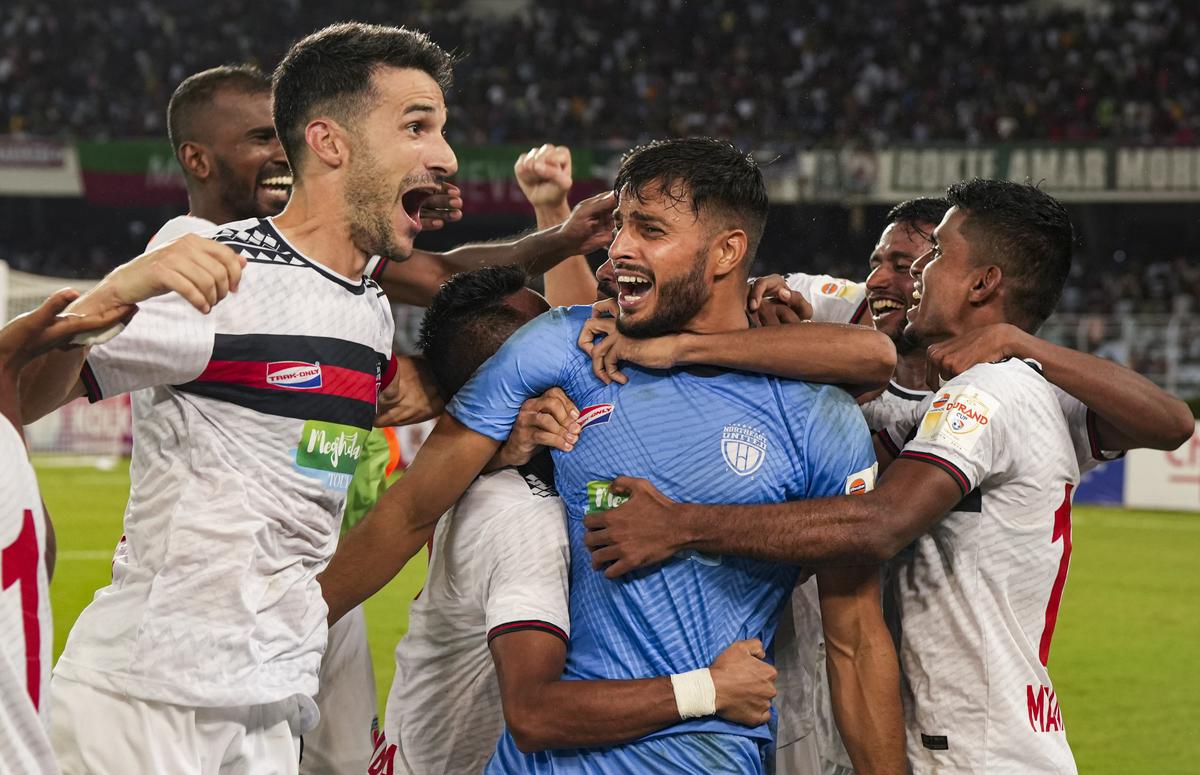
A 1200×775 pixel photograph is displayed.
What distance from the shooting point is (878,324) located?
454cm

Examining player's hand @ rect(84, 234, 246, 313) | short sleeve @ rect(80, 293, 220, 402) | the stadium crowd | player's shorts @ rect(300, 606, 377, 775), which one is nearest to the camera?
player's hand @ rect(84, 234, 246, 313)

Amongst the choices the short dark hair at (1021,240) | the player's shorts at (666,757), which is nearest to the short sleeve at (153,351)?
the player's shorts at (666,757)

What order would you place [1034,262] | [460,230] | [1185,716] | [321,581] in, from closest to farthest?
[321,581] → [1034,262] → [1185,716] → [460,230]

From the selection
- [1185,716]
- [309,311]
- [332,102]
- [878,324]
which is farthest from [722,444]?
[1185,716]

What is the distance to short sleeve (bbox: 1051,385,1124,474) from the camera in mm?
3688

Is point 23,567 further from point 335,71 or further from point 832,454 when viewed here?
point 832,454

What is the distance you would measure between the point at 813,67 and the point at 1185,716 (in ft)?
80.9

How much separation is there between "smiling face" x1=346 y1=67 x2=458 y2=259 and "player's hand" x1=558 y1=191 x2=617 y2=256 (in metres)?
1.13

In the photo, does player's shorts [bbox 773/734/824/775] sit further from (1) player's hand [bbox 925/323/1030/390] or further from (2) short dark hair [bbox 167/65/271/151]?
(2) short dark hair [bbox 167/65/271/151]

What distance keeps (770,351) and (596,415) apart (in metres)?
0.45

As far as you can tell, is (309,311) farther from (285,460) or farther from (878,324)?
(878,324)

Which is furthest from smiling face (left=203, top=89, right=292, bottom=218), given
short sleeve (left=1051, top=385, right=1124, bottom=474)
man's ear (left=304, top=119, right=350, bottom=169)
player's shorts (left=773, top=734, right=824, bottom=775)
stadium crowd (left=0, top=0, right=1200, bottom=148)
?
stadium crowd (left=0, top=0, right=1200, bottom=148)

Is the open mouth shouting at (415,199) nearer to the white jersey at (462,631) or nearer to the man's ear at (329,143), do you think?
the man's ear at (329,143)

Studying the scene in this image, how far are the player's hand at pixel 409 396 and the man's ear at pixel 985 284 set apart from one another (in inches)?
60.7
